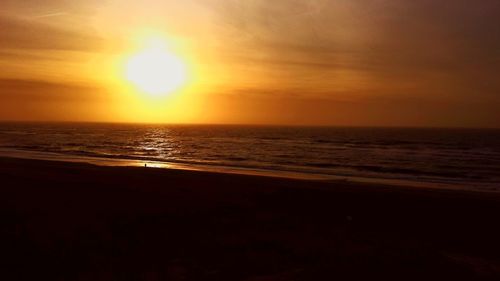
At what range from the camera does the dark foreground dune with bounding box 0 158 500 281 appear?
27.2 feet

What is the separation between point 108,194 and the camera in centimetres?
1625

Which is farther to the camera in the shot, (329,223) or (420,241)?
(329,223)

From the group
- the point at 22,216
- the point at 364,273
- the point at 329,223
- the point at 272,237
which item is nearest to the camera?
the point at 364,273

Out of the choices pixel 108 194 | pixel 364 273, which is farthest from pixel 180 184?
pixel 364 273

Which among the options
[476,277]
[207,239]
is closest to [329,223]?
[207,239]

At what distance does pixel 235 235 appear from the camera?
11039 millimetres

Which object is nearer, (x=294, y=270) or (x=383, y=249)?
(x=294, y=270)

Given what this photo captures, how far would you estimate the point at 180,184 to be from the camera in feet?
67.4

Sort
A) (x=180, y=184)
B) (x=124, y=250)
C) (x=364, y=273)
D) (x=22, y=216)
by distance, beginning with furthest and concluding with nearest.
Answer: (x=180, y=184), (x=22, y=216), (x=124, y=250), (x=364, y=273)

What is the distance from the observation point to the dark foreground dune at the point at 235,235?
27.2 feet

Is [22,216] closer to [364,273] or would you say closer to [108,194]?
[108,194]

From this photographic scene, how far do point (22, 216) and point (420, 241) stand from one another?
1118 cm

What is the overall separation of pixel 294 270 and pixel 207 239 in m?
2.89

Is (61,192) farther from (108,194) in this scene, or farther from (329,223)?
(329,223)
